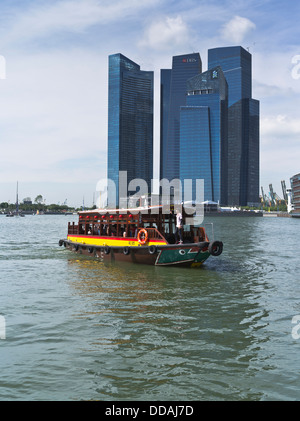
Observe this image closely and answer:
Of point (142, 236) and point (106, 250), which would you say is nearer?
point (142, 236)

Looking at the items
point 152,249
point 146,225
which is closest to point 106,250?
point 146,225

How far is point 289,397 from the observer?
805 centimetres

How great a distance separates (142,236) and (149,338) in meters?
14.0

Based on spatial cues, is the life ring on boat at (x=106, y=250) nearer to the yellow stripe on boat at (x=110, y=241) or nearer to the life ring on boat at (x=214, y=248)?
the yellow stripe on boat at (x=110, y=241)

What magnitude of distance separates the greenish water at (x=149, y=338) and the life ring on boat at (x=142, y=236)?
3.61 metres

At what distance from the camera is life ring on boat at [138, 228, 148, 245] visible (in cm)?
2502

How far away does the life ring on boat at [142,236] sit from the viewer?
985 inches

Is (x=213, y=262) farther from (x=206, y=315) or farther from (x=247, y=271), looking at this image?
(x=206, y=315)

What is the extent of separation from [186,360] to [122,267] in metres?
16.1

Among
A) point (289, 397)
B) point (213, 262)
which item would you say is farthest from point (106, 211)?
point (289, 397)

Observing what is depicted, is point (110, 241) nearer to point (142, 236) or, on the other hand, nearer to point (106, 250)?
point (106, 250)

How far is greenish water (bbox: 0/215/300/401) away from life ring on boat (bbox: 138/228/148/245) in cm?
361

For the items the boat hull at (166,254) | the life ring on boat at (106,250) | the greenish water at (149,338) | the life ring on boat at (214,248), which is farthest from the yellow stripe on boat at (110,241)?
the greenish water at (149,338)

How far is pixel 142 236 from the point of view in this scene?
82.9 feet
